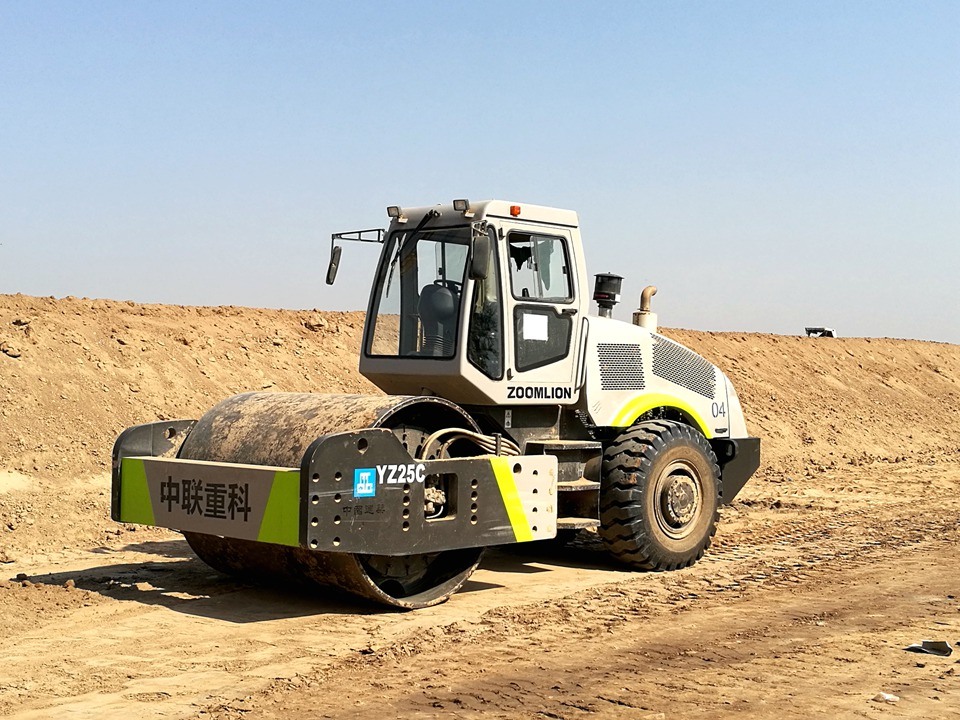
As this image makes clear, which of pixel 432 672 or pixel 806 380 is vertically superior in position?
pixel 806 380

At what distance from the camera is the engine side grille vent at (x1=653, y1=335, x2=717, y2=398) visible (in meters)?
10.3

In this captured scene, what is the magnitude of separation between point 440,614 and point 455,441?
1.31m

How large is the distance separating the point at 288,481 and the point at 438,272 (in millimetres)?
2532

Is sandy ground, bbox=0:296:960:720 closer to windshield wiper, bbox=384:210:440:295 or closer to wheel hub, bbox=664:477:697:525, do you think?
wheel hub, bbox=664:477:697:525

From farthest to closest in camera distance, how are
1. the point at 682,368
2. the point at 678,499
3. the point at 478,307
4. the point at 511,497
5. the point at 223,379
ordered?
the point at 223,379, the point at 682,368, the point at 678,499, the point at 478,307, the point at 511,497

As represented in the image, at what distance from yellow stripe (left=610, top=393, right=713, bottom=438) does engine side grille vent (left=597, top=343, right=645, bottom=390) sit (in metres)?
0.13

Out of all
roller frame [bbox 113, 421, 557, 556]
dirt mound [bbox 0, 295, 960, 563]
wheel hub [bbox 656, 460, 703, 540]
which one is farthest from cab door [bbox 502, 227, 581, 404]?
dirt mound [bbox 0, 295, 960, 563]

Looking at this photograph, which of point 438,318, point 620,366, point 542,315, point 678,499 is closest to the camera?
point 438,318

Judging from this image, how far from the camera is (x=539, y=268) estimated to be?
9.21m

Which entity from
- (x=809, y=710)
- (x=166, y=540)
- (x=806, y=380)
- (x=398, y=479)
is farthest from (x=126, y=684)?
(x=806, y=380)

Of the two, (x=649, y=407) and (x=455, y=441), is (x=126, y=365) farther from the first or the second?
(x=455, y=441)

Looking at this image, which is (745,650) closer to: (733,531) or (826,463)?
(733,531)

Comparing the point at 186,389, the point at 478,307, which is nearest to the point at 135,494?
the point at 478,307

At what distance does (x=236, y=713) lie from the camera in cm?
552
